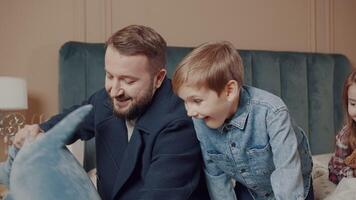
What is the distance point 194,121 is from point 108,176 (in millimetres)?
310

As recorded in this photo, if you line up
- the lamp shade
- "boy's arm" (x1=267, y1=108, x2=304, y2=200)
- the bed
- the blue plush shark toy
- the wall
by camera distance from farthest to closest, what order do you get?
the bed → the wall → the lamp shade → "boy's arm" (x1=267, y1=108, x2=304, y2=200) → the blue plush shark toy

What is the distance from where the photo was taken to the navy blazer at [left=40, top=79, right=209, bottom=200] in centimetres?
124

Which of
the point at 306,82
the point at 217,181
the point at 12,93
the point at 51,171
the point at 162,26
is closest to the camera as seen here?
the point at 51,171

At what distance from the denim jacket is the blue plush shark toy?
1.24 feet

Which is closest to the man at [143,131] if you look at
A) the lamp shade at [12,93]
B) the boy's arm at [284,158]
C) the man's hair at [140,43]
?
the man's hair at [140,43]

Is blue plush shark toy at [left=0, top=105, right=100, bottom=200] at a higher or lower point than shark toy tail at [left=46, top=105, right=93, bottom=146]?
lower

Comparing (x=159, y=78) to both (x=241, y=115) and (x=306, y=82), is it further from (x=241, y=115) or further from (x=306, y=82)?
(x=306, y=82)

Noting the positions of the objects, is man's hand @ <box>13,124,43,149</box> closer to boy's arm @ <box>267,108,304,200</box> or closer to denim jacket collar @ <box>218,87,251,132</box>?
denim jacket collar @ <box>218,87,251,132</box>

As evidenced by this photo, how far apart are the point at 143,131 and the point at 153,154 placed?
0.26 feet

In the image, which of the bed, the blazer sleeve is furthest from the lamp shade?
the blazer sleeve

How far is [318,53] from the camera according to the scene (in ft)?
9.76

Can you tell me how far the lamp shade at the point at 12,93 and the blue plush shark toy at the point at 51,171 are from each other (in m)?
1.04

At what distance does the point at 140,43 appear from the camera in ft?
4.32

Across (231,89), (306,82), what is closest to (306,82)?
(306,82)
